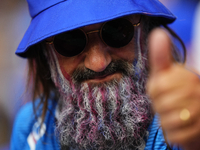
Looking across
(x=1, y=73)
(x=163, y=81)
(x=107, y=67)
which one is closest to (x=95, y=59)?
(x=107, y=67)

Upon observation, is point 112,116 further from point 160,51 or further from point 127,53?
point 160,51

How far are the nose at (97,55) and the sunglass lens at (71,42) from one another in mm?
62

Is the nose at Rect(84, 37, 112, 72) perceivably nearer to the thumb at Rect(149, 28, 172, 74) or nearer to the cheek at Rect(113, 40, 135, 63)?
the cheek at Rect(113, 40, 135, 63)

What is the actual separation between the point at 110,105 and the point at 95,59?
34cm

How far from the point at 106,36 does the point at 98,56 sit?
15cm

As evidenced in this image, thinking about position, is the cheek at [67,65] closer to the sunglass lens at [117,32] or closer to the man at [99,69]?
the man at [99,69]

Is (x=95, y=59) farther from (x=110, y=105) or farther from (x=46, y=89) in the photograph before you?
(x=46, y=89)

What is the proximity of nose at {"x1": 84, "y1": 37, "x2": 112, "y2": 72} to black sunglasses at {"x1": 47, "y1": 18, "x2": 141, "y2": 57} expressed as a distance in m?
0.04

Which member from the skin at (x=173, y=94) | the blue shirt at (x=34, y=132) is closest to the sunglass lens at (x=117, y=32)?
the skin at (x=173, y=94)

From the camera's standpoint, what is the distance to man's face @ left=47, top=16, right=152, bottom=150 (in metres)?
1.32

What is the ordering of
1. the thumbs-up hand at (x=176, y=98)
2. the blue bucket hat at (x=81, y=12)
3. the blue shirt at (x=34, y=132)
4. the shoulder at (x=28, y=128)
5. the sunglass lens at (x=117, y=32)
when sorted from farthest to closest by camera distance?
the shoulder at (x=28, y=128) → the blue shirt at (x=34, y=132) → the sunglass lens at (x=117, y=32) → the blue bucket hat at (x=81, y=12) → the thumbs-up hand at (x=176, y=98)

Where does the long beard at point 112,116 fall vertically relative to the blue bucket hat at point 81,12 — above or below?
below

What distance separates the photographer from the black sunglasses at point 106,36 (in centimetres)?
126

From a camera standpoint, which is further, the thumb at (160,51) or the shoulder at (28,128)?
the shoulder at (28,128)
